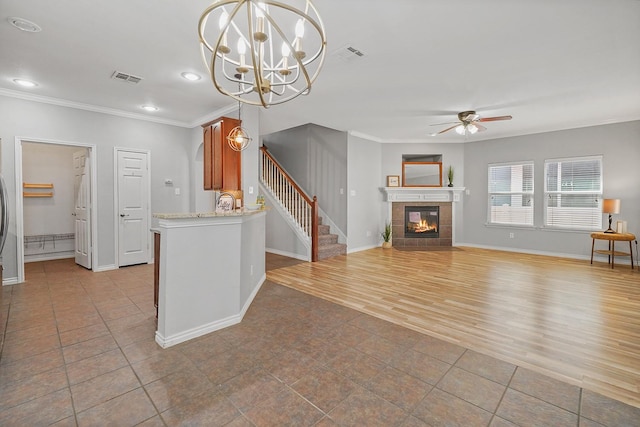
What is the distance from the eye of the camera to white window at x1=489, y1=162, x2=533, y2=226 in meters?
6.67

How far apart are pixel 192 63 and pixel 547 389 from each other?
14.0ft

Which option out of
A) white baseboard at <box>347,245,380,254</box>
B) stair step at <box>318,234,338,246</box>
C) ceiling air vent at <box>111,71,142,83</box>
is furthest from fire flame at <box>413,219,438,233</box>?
ceiling air vent at <box>111,71,142,83</box>

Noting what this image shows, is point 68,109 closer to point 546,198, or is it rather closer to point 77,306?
point 77,306

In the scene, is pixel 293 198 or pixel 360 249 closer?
pixel 293 198

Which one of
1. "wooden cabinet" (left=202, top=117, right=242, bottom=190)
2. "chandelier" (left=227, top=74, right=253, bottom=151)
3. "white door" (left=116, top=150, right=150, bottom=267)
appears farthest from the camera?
"white door" (left=116, top=150, right=150, bottom=267)

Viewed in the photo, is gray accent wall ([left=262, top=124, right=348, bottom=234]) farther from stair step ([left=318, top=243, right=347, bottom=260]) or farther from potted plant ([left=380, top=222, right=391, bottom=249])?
potted plant ([left=380, top=222, right=391, bottom=249])

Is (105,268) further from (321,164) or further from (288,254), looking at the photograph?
(321,164)

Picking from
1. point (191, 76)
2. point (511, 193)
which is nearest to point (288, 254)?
point (191, 76)

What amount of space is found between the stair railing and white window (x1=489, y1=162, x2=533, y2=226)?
14.7ft

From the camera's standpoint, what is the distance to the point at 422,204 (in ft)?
25.0

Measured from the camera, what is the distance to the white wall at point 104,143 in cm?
418

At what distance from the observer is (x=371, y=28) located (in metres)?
2.60

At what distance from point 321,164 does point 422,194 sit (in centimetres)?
274

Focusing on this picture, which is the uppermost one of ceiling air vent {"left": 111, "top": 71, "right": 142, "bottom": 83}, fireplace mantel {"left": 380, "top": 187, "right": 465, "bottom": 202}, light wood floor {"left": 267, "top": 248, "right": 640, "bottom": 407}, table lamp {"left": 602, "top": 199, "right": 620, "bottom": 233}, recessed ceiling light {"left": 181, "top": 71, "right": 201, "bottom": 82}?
recessed ceiling light {"left": 181, "top": 71, "right": 201, "bottom": 82}
